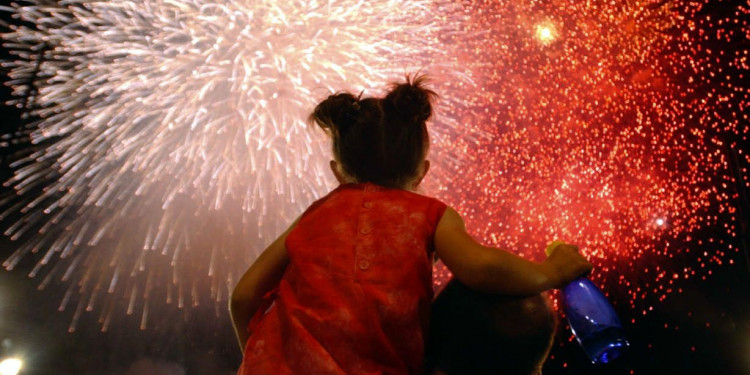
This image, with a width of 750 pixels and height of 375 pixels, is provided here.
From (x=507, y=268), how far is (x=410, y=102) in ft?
1.94

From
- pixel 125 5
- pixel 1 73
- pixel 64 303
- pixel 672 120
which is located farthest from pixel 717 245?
pixel 64 303

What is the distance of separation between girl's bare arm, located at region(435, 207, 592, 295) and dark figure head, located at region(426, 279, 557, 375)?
34 mm

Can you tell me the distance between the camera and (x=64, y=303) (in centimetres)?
1140

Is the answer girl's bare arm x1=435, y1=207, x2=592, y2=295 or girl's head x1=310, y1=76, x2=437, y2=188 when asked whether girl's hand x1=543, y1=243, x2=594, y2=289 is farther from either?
girl's head x1=310, y1=76, x2=437, y2=188

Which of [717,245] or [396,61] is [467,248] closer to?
[396,61]

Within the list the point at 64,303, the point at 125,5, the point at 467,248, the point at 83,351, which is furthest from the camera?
the point at 83,351

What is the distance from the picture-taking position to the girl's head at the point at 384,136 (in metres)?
1.46

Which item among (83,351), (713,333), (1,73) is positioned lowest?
(83,351)

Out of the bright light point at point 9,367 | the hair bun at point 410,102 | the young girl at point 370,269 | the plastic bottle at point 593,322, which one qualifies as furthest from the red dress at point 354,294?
the bright light point at point 9,367

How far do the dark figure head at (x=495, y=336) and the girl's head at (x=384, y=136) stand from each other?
0.44m

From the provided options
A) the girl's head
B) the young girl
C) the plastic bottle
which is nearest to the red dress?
the young girl

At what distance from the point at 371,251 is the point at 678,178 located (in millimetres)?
4545

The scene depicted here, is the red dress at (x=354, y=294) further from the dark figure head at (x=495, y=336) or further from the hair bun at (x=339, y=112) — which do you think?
the hair bun at (x=339, y=112)

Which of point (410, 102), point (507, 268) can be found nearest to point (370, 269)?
point (507, 268)
